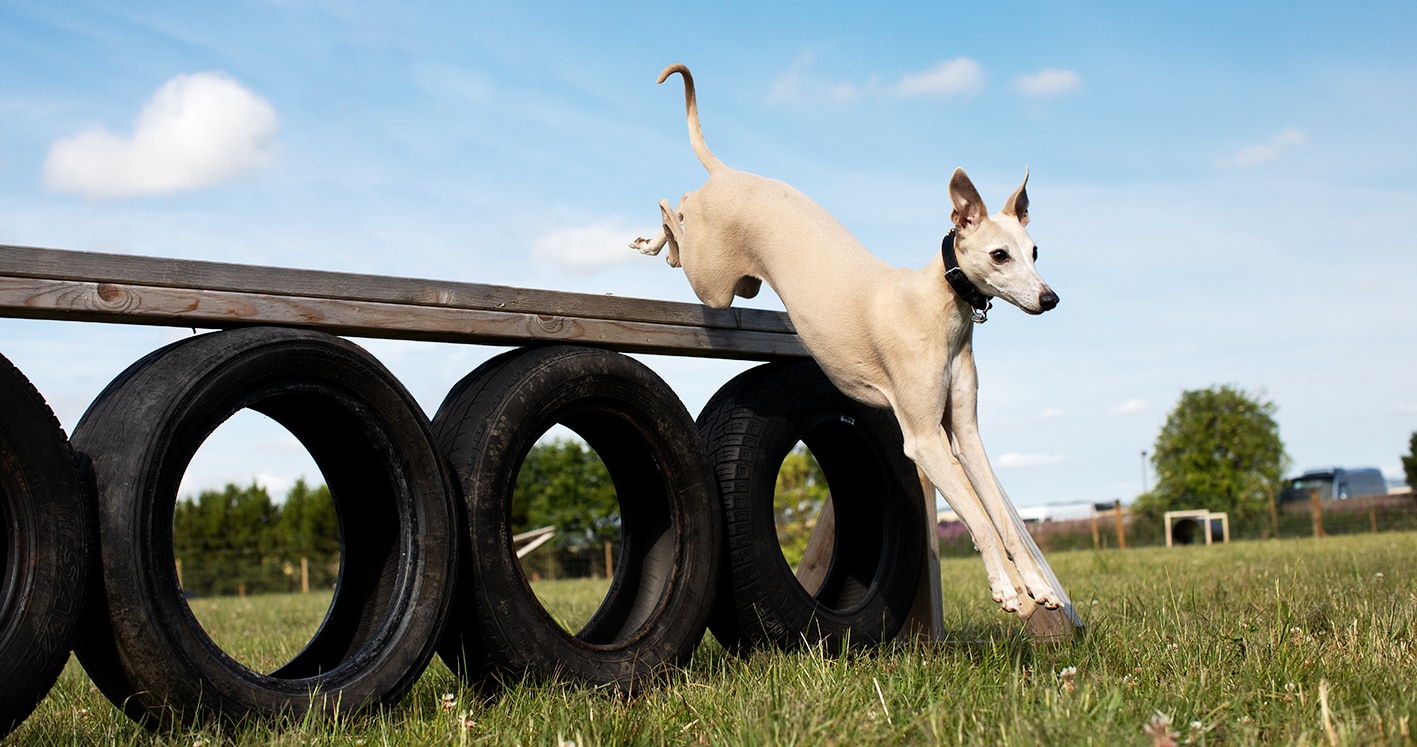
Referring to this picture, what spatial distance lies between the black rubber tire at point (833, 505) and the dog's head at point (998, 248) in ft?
4.57

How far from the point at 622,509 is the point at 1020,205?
2.30m

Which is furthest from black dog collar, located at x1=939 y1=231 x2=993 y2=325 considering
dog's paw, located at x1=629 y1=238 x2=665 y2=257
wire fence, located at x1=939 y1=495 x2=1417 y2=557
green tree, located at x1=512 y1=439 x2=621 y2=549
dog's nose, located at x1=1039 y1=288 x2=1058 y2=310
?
green tree, located at x1=512 y1=439 x2=621 y2=549

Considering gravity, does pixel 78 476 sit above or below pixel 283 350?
below

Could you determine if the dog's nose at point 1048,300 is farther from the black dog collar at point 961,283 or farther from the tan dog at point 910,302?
the black dog collar at point 961,283

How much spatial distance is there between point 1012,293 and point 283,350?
2811mm

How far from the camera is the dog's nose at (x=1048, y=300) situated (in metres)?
4.33

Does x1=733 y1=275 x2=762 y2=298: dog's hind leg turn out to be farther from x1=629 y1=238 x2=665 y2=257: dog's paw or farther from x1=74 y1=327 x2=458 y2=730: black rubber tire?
x1=74 y1=327 x2=458 y2=730: black rubber tire

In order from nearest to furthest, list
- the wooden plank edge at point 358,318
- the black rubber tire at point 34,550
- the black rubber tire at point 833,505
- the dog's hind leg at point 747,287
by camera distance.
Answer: the black rubber tire at point 34,550
the wooden plank edge at point 358,318
the black rubber tire at point 833,505
the dog's hind leg at point 747,287

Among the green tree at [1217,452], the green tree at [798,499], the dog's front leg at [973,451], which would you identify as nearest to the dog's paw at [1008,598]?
the dog's front leg at [973,451]

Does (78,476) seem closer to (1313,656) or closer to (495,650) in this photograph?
(495,650)

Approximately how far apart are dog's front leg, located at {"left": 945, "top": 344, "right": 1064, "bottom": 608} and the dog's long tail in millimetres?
1877

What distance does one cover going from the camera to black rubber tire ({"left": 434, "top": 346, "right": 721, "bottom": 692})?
4.42m

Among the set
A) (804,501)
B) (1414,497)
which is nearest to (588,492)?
(804,501)

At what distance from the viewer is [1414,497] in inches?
1553
